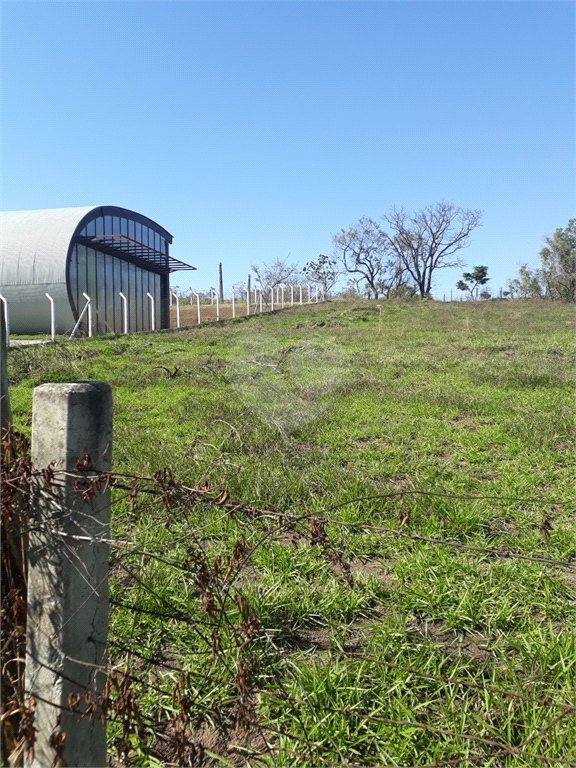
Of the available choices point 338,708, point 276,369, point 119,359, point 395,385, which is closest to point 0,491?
point 338,708

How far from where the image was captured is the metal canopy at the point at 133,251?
22.9 m

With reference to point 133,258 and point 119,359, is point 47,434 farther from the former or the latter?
point 133,258

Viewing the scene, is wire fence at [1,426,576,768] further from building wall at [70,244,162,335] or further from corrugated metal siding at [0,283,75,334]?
building wall at [70,244,162,335]

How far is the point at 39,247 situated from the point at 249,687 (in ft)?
75.2

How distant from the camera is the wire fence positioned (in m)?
1.47

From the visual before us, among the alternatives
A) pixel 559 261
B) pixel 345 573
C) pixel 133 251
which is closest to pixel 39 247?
pixel 133 251

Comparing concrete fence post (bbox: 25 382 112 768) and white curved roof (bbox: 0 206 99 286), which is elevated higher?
white curved roof (bbox: 0 206 99 286)

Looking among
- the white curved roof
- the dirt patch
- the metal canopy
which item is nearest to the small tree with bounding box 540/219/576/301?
the metal canopy

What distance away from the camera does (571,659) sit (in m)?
2.15

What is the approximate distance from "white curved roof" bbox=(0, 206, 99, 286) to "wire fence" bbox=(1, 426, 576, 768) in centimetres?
2101

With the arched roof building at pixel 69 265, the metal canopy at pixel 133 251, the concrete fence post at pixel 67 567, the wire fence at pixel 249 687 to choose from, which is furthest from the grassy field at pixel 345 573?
the metal canopy at pixel 133 251

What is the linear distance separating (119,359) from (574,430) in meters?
7.89

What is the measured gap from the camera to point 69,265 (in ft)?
70.0

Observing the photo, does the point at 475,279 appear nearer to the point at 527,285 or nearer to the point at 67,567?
the point at 527,285
